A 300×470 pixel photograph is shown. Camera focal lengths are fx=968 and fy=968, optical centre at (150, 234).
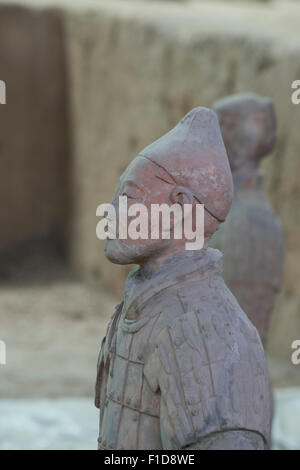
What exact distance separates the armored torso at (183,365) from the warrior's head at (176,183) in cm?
7

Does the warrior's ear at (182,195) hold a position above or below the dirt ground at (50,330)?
below

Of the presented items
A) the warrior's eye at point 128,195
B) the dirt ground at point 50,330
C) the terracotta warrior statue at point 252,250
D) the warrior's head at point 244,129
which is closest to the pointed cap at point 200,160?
the warrior's eye at point 128,195

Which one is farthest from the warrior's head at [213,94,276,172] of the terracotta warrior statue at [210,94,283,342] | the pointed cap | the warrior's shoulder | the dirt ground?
the dirt ground

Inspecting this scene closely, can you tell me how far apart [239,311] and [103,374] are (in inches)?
19.1

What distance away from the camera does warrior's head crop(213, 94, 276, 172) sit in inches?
173

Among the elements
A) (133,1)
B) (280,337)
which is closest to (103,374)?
(280,337)

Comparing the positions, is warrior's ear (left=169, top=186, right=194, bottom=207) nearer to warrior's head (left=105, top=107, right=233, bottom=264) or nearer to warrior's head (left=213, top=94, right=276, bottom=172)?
warrior's head (left=105, top=107, right=233, bottom=264)

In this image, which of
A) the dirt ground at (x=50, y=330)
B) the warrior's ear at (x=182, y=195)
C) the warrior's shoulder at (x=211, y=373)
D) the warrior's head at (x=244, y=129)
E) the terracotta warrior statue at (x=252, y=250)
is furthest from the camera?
the dirt ground at (x=50, y=330)

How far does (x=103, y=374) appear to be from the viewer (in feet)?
8.84

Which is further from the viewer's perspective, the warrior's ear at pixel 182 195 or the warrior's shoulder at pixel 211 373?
the warrior's ear at pixel 182 195

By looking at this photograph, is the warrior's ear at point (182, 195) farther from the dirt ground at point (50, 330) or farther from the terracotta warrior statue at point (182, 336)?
the dirt ground at point (50, 330)

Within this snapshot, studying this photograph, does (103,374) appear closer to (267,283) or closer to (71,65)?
(267,283)

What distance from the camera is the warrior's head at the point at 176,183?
244 centimetres

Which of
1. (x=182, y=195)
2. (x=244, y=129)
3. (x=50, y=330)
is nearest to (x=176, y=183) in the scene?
(x=182, y=195)
